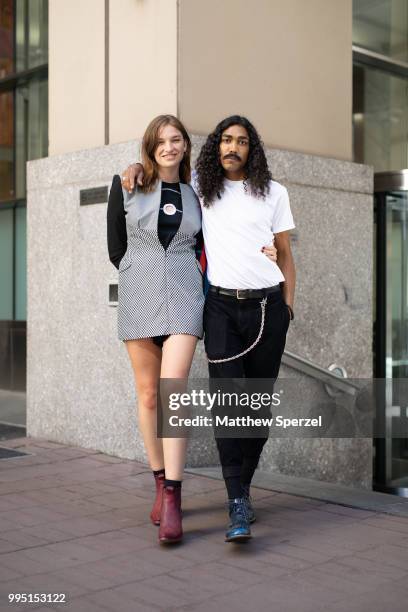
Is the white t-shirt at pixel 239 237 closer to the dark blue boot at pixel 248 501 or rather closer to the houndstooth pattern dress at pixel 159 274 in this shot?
the houndstooth pattern dress at pixel 159 274

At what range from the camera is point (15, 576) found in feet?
12.1

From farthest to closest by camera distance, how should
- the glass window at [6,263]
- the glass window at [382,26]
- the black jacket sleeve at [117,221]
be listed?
the glass window at [6,263], the glass window at [382,26], the black jacket sleeve at [117,221]

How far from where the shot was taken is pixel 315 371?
669 centimetres

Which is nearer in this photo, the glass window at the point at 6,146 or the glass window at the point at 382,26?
the glass window at the point at 382,26

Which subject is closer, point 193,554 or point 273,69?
point 193,554

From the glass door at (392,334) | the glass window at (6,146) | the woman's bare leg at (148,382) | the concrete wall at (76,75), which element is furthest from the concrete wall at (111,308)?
the glass window at (6,146)

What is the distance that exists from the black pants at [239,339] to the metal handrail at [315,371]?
2079 millimetres

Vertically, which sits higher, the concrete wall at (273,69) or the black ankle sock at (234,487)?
the concrete wall at (273,69)

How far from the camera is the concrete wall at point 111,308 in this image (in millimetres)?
6480

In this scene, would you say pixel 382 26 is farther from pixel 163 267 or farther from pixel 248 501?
pixel 248 501

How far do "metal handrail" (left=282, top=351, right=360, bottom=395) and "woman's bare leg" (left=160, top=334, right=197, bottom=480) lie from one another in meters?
2.26

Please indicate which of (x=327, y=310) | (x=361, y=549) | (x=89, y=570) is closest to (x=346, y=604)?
(x=361, y=549)

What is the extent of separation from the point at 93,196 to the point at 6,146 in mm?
5494

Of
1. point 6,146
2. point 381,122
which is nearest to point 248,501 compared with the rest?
point 381,122
